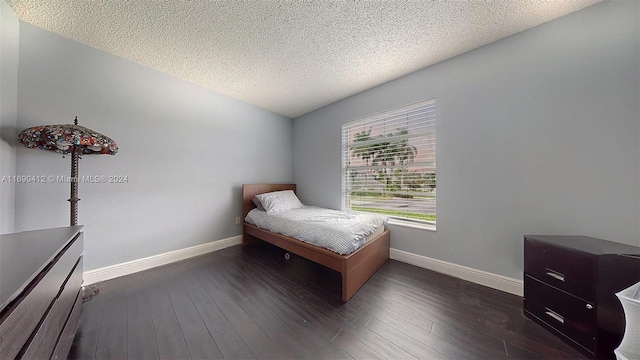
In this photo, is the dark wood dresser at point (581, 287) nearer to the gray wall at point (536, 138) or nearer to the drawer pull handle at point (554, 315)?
the drawer pull handle at point (554, 315)

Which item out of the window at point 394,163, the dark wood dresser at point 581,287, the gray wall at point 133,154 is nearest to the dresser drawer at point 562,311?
the dark wood dresser at point 581,287

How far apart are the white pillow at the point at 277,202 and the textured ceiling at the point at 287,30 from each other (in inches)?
66.1

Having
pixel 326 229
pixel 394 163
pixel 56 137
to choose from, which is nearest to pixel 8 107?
pixel 56 137

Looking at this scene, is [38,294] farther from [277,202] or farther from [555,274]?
[555,274]

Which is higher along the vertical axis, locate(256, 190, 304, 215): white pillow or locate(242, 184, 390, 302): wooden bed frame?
locate(256, 190, 304, 215): white pillow

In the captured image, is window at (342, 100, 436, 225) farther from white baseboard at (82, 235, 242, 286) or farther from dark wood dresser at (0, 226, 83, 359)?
dark wood dresser at (0, 226, 83, 359)

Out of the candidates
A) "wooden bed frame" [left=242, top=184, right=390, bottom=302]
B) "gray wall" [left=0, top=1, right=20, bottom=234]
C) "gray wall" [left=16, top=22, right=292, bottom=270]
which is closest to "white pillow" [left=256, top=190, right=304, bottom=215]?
"wooden bed frame" [left=242, top=184, right=390, bottom=302]

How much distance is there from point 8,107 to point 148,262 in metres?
1.75

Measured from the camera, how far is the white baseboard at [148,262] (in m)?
1.88

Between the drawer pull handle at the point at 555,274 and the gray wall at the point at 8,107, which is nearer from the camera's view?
the drawer pull handle at the point at 555,274

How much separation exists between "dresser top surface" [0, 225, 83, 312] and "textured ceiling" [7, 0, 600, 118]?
5.65ft

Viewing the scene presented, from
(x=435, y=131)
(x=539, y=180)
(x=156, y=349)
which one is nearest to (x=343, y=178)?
(x=435, y=131)

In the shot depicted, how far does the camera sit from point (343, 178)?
3.10 meters

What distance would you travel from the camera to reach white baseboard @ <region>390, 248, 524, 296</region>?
5.63ft
